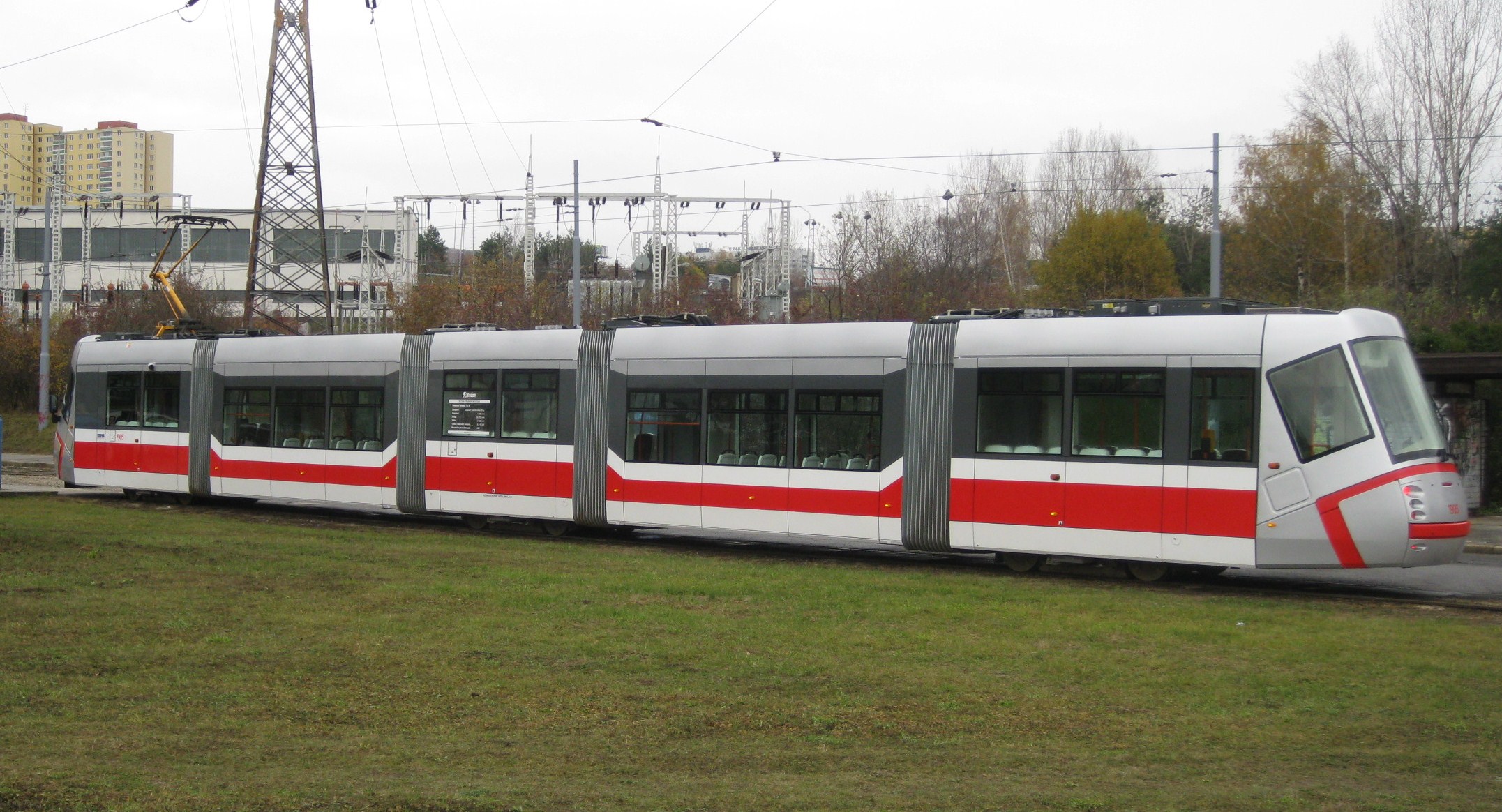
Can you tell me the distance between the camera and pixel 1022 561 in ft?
57.7

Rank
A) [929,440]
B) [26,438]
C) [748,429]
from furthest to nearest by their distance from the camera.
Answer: [26,438], [748,429], [929,440]

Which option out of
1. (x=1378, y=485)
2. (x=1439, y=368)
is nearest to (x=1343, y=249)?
(x=1439, y=368)

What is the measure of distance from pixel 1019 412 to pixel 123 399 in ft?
63.5

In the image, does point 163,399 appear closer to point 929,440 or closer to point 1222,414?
point 929,440

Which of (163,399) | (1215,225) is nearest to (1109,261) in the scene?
(1215,225)

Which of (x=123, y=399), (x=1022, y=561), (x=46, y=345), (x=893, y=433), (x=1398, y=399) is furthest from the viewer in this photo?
Result: (x=46, y=345)

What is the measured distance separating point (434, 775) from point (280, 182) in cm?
3617

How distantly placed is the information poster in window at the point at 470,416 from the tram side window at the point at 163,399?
24.1ft

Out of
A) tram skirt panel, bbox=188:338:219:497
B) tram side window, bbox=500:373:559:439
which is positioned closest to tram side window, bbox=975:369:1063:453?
tram side window, bbox=500:373:559:439

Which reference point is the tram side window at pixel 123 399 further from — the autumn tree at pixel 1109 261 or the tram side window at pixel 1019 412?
the autumn tree at pixel 1109 261

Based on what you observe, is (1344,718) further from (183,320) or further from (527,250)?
(527,250)

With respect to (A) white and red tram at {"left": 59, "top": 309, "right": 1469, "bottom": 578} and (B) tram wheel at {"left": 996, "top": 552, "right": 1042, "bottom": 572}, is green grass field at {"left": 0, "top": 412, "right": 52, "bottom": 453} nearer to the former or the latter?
(A) white and red tram at {"left": 59, "top": 309, "right": 1469, "bottom": 578}

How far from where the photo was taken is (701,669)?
34.5 ft

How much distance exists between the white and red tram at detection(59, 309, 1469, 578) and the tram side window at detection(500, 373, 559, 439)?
42 mm
